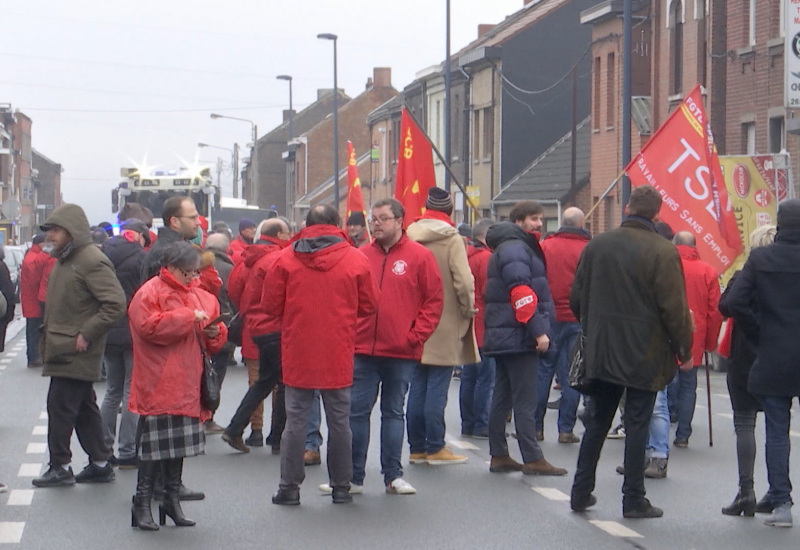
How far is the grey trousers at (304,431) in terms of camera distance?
9.59m

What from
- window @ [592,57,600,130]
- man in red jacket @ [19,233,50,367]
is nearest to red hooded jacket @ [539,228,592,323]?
man in red jacket @ [19,233,50,367]

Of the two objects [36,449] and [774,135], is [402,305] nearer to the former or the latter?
[36,449]

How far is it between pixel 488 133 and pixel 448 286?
4032cm

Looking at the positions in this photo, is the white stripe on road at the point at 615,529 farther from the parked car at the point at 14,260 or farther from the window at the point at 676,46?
the parked car at the point at 14,260

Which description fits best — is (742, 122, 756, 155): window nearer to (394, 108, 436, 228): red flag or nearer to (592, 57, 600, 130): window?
(592, 57, 600, 130): window

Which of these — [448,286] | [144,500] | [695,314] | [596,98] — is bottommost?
[144,500]

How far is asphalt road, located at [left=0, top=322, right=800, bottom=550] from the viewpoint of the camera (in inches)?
337

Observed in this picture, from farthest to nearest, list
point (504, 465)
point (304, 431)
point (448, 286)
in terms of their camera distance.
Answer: point (448, 286), point (504, 465), point (304, 431)

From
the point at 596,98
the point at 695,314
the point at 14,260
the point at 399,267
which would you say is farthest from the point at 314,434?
the point at 14,260

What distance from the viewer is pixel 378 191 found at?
224ft

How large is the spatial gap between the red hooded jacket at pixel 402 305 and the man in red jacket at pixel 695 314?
9.29 ft

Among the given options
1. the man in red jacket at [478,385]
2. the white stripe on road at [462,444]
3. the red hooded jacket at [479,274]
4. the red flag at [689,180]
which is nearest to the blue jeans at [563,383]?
the man in red jacket at [478,385]

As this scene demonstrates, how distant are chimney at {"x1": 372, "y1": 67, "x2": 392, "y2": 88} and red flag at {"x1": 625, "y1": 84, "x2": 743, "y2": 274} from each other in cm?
7447

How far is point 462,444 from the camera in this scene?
42.3 feet
